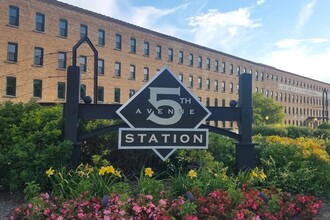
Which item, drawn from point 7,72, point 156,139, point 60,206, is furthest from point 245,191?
point 7,72

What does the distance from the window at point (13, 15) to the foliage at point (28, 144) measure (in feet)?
99.5

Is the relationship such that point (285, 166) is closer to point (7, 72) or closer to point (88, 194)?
point (88, 194)

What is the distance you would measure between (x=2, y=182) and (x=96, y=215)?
7.40 ft

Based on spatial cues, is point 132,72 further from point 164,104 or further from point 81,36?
point 164,104

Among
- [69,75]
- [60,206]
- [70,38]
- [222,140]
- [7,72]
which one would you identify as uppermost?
[70,38]

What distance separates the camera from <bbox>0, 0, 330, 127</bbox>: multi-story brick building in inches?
1331

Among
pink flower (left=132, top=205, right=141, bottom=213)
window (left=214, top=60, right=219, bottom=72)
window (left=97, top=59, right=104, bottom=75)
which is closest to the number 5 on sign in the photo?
pink flower (left=132, top=205, right=141, bottom=213)

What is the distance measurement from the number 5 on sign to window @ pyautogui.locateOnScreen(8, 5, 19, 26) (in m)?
31.8

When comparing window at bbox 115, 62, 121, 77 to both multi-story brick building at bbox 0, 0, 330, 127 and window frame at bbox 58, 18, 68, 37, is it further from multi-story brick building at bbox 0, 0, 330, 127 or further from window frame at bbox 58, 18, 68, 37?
window frame at bbox 58, 18, 68, 37

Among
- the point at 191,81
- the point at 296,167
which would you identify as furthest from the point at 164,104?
the point at 191,81

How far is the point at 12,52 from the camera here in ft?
110

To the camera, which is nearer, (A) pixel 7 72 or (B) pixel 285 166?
(B) pixel 285 166

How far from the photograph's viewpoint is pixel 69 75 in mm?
5902

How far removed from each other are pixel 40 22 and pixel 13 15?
291 centimetres
